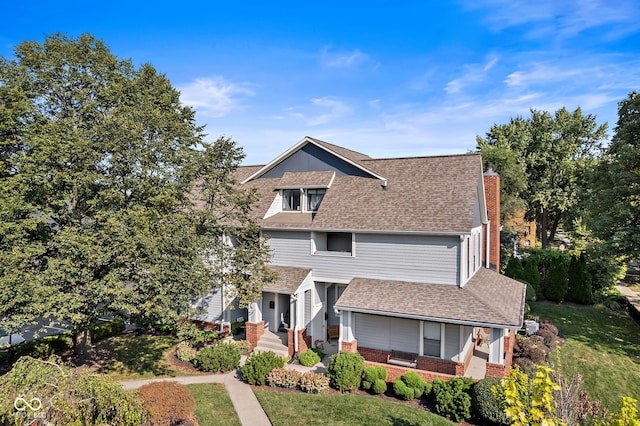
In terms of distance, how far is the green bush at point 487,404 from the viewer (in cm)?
1157

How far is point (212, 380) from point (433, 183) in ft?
44.6

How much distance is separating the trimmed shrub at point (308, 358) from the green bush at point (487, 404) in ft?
22.2

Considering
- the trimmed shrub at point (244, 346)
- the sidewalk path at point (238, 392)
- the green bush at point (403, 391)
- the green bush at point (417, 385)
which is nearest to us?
the sidewalk path at point (238, 392)

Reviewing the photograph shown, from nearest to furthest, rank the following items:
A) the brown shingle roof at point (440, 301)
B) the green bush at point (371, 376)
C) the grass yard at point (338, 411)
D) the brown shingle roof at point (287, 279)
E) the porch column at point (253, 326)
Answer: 1. the grass yard at point (338, 411)
2. the brown shingle roof at point (440, 301)
3. the green bush at point (371, 376)
4. the brown shingle roof at point (287, 279)
5. the porch column at point (253, 326)

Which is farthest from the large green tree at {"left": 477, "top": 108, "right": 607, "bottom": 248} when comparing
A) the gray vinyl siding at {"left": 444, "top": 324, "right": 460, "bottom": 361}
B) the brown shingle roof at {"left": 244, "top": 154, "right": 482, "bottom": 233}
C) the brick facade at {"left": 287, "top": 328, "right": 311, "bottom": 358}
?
the brick facade at {"left": 287, "top": 328, "right": 311, "bottom": 358}

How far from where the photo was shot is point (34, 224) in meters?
12.5

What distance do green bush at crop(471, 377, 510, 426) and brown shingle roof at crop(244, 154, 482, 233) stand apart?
6007 mm

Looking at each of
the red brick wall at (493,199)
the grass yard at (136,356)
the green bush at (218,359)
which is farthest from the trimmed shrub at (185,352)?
the red brick wall at (493,199)

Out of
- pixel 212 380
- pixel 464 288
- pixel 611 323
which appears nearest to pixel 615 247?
pixel 611 323

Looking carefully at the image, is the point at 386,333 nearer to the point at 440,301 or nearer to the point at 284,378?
the point at 440,301

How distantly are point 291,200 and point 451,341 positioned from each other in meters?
11.0

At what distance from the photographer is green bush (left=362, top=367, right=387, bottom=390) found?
14266mm

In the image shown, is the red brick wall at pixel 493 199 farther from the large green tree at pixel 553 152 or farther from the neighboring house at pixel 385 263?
the large green tree at pixel 553 152

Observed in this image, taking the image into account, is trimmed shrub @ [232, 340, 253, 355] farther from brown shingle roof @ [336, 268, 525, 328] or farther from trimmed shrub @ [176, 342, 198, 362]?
brown shingle roof @ [336, 268, 525, 328]
